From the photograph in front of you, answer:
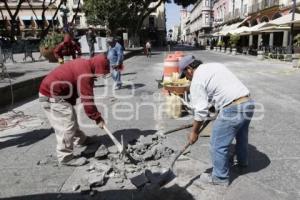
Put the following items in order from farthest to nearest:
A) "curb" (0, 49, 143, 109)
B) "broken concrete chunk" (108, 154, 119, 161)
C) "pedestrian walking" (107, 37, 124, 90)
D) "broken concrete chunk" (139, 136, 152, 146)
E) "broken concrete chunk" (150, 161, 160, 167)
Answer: "pedestrian walking" (107, 37, 124, 90)
"curb" (0, 49, 143, 109)
"broken concrete chunk" (139, 136, 152, 146)
"broken concrete chunk" (108, 154, 119, 161)
"broken concrete chunk" (150, 161, 160, 167)

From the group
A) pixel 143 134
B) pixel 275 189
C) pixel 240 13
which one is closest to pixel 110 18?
pixel 240 13

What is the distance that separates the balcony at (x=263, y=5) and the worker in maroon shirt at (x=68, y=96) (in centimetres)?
3695

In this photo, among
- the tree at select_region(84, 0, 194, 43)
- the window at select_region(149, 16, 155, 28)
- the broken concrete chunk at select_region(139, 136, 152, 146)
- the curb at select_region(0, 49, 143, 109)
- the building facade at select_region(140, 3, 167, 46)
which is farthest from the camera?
the window at select_region(149, 16, 155, 28)

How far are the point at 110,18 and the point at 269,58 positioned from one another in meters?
17.6

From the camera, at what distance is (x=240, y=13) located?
181 ft

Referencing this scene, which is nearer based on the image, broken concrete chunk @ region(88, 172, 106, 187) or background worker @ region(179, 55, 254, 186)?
background worker @ region(179, 55, 254, 186)

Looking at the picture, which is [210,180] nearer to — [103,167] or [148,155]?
[148,155]

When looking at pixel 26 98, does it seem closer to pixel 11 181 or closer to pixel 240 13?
pixel 11 181

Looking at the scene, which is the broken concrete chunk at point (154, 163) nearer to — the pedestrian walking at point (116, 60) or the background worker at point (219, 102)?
the background worker at point (219, 102)

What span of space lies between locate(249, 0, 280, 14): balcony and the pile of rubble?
36.5m

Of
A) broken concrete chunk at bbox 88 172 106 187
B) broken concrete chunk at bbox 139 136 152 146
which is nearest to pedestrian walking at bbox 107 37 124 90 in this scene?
broken concrete chunk at bbox 139 136 152 146

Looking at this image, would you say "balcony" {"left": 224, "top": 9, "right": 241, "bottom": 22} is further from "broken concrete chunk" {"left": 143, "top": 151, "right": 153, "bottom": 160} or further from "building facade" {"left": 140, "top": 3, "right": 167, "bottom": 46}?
"broken concrete chunk" {"left": 143, "top": 151, "right": 153, "bottom": 160}

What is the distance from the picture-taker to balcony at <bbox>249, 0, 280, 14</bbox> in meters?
39.0

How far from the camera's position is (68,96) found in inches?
204
